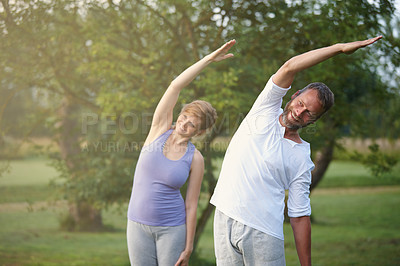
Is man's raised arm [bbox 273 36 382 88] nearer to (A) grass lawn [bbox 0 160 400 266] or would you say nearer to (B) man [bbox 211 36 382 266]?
(B) man [bbox 211 36 382 266]

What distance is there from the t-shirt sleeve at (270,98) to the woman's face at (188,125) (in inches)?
15.1

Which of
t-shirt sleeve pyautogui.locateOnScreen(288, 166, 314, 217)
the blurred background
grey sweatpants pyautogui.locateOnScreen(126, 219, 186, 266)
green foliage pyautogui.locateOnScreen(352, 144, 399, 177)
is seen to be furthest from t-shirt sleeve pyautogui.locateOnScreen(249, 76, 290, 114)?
green foliage pyautogui.locateOnScreen(352, 144, 399, 177)

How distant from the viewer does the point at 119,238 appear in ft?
24.7

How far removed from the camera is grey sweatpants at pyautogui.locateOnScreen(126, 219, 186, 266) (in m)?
1.95

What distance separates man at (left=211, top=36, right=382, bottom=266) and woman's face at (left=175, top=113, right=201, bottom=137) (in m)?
0.33

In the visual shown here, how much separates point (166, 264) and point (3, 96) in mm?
3909

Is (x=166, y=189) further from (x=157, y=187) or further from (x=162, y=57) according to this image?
(x=162, y=57)

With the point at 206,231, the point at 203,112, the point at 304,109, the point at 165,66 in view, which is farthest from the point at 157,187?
the point at 206,231

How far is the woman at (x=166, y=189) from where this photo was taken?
1.94 metres

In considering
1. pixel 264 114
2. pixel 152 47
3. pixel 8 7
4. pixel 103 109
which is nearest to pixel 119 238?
pixel 103 109

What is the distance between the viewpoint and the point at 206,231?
995cm

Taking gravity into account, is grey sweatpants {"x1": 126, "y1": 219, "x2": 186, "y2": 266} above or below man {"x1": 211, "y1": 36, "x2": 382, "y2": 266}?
below

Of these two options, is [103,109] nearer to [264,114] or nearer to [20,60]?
[20,60]

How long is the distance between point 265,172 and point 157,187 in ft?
1.93
